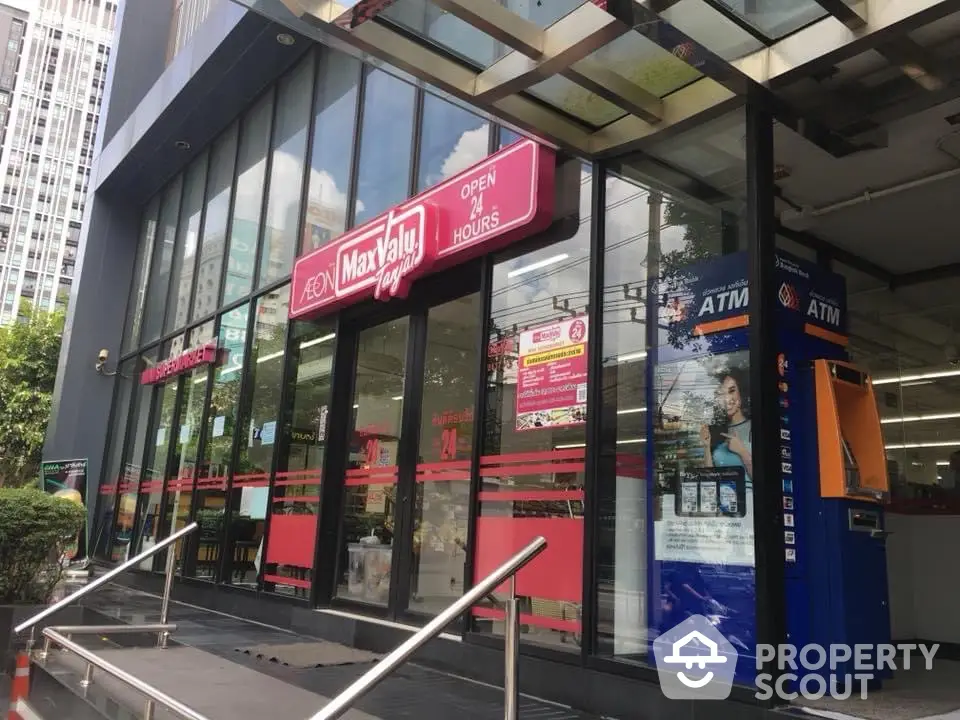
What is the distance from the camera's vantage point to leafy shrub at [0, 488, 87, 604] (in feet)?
20.8

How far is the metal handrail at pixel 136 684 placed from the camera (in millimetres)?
3023

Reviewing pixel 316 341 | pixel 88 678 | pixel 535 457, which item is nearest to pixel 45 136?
pixel 316 341

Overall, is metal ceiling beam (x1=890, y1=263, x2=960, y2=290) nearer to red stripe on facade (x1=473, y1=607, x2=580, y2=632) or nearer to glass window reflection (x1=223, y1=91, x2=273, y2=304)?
red stripe on facade (x1=473, y1=607, x2=580, y2=632)

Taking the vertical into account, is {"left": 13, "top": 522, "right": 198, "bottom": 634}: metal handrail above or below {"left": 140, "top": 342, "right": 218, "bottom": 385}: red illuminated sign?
below

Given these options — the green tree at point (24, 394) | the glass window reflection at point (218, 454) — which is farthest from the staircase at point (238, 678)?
the green tree at point (24, 394)

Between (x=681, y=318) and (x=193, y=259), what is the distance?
8.93m

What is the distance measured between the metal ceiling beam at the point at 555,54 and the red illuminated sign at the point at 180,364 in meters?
6.73

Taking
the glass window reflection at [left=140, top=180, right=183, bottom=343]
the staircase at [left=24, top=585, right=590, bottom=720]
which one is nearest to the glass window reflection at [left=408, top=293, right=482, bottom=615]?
the staircase at [left=24, top=585, right=590, bottom=720]

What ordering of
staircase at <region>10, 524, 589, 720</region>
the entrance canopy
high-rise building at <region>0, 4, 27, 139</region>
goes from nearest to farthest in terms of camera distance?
1. staircase at <region>10, 524, 589, 720</region>
2. the entrance canopy
3. high-rise building at <region>0, 4, 27, 139</region>

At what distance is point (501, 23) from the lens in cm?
357

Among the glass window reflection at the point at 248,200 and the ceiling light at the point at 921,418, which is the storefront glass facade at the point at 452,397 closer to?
the glass window reflection at the point at 248,200

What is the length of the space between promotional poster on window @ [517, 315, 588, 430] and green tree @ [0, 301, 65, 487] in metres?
16.8

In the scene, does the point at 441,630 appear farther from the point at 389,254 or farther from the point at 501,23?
the point at 389,254

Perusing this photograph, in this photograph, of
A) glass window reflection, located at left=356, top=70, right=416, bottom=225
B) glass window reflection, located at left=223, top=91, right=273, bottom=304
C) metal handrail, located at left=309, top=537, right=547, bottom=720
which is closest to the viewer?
metal handrail, located at left=309, top=537, right=547, bottom=720
